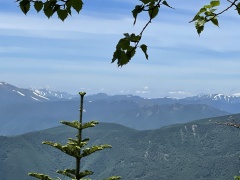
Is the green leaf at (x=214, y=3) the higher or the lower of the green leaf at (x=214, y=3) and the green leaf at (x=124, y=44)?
the higher

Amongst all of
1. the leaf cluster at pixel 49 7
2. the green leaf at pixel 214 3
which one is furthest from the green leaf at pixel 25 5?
the green leaf at pixel 214 3

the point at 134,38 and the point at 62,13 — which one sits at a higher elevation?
the point at 62,13

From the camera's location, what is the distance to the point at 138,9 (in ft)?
14.9

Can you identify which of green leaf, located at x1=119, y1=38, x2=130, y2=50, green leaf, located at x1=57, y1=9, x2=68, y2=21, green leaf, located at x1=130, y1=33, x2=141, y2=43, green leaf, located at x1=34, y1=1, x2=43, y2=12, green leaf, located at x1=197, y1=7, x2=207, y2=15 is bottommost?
green leaf, located at x1=119, y1=38, x2=130, y2=50

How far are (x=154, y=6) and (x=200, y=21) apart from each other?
0.59 meters

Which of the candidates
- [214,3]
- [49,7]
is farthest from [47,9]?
[214,3]

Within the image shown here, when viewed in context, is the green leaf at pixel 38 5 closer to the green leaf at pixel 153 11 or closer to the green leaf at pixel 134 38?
the green leaf at pixel 134 38

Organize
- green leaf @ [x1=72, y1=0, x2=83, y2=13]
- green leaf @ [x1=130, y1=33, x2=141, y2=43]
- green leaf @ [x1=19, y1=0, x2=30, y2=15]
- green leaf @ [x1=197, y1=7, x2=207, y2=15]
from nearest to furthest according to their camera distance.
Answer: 1. green leaf @ [x1=72, y1=0, x2=83, y2=13]
2. green leaf @ [x1=130, y1=33, x2=141, y2=43]
3. green leaf @ [x1=19, y1=0, x2=30, y2=15]
4. green leaf @ [x1=197, y1=7, x2=207, y2=15]

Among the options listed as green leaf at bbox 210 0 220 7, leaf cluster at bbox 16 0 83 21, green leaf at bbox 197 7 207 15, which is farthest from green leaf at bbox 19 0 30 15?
green leaf at bbox 210 0 220 7

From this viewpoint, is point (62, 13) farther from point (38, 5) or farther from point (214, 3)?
point (214, 3)

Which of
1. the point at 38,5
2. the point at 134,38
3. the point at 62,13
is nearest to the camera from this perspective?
the point at 134,38

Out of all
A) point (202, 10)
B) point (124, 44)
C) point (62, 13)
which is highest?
point (202, 10)

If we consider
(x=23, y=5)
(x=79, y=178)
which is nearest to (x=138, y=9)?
(x=23, y=5)

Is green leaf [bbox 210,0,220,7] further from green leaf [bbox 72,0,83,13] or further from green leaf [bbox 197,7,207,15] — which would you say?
green leaf [bbox 72,0,83,13]
